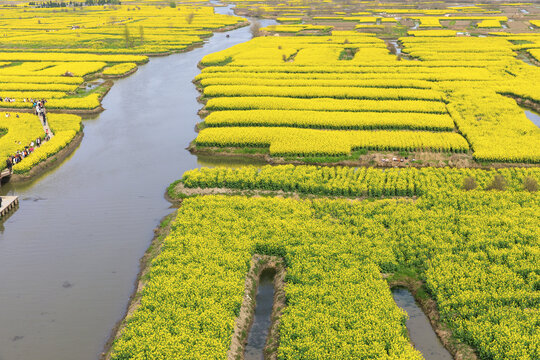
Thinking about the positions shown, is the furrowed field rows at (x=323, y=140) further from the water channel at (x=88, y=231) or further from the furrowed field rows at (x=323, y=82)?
the furrowed field rows at (x=323, y=82)

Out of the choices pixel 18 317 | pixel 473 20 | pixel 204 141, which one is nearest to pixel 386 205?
pixel 204 141

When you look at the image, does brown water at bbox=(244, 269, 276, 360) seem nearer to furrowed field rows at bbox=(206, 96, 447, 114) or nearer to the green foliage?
the green foliage

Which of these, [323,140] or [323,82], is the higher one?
[323,82]

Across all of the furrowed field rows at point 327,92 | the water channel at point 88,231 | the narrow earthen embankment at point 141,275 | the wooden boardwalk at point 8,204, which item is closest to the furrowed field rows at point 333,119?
the water channel at point 88,231

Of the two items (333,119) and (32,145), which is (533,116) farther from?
(32,145)

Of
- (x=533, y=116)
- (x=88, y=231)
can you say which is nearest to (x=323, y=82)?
(x=533, y=116)

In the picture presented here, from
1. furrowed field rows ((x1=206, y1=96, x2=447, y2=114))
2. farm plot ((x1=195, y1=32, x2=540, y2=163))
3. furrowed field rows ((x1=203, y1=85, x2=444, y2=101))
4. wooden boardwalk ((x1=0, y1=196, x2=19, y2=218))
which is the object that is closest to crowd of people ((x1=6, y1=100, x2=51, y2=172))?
wooden boardwalk ((x1=0, y1=196, x2=19, y2=218))
